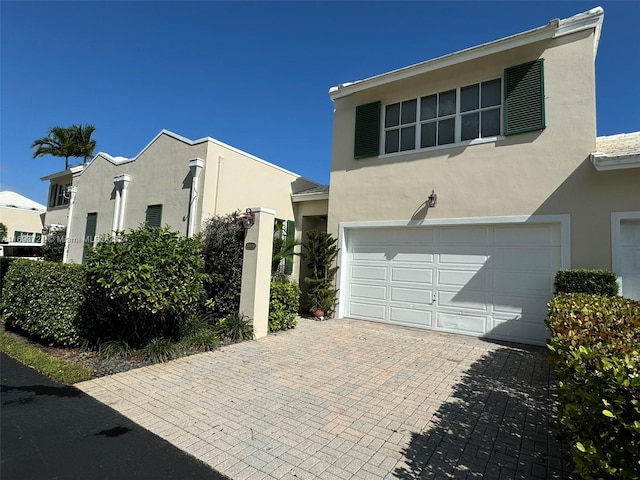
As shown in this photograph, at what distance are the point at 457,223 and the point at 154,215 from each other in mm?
9572

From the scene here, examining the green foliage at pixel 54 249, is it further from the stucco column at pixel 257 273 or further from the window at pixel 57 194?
the stucco column at pixel 257 273

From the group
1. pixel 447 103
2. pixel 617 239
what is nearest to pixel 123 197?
pixel 447 103

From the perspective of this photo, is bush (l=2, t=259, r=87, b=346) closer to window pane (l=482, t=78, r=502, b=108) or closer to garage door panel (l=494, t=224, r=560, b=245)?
garage door panel (l=494, t=224, r=560, b=245)

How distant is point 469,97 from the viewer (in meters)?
8.84

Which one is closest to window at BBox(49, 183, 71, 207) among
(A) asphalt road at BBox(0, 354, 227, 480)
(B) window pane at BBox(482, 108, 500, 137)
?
(A) asphalt road at BBox(0, 354, 227, 480)

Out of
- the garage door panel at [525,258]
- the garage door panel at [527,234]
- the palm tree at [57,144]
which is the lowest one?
the garage door panel at [525,258]

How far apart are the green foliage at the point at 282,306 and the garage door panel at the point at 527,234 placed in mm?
5231

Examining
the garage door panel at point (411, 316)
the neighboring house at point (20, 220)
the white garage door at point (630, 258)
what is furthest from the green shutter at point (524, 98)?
the neighboring house at point (20, 220)

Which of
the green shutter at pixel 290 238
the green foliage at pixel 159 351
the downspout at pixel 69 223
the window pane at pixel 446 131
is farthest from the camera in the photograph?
the downspout at pixel 69 223

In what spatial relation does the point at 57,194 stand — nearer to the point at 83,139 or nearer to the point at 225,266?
the point at 83,139

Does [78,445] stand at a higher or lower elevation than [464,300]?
lower

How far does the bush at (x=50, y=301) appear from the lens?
6547 millimetres

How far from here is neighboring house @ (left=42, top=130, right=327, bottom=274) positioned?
1027 cm

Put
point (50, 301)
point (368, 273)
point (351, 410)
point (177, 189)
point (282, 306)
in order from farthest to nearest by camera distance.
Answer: point (177, 189) < point (368, 273) < point (282, 306) < point (50, 301) < point (351, 410)
